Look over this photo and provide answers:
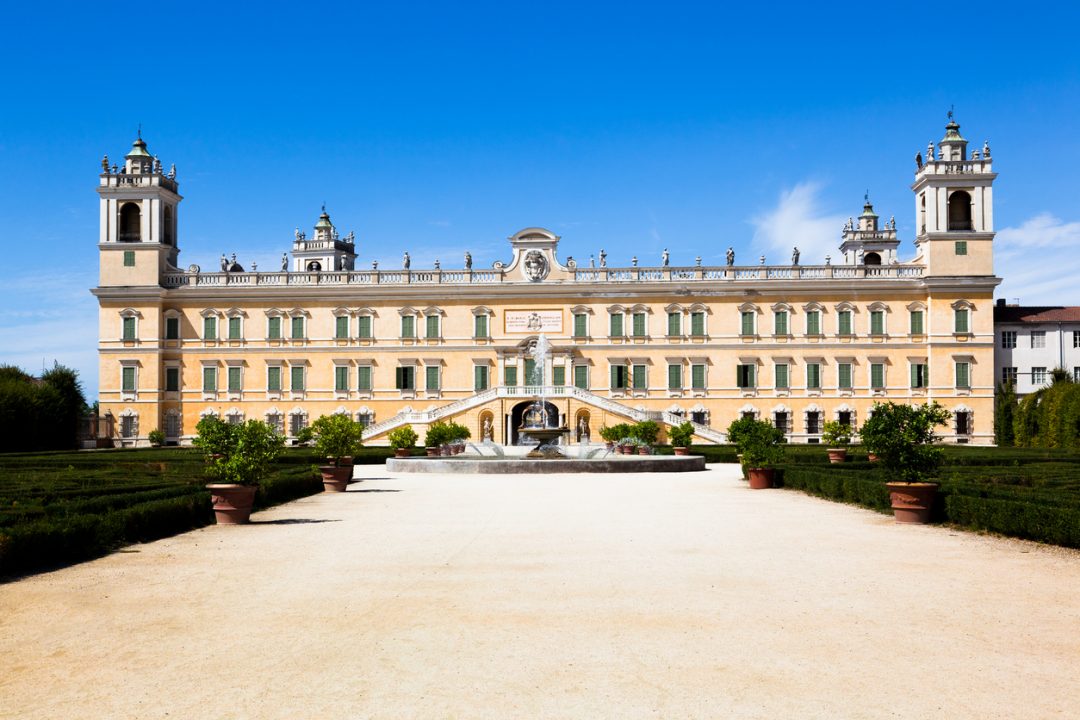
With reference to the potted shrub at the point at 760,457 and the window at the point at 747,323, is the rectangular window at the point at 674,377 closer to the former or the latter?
the window at the point at 747,323

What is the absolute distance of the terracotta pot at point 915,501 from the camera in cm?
1521

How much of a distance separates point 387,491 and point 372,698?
16.5m

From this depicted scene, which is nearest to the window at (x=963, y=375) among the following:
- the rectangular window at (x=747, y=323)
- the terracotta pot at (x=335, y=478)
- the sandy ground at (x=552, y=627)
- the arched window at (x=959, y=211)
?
the arched window at (x=959, y=211)

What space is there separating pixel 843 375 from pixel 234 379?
101 feet

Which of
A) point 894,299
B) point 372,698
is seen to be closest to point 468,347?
point 894,299

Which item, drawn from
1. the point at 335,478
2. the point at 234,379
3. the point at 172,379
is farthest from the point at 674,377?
the point at 335,478

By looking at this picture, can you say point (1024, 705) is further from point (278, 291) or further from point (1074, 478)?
point (278, 291)

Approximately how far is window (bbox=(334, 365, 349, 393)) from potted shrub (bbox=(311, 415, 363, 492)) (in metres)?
26.5

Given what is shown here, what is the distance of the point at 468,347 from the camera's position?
5184cm

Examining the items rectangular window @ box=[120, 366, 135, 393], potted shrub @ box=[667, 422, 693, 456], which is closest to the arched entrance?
potted shrub @ box=[667, 422, 693, 456]

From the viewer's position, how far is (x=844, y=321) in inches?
2014

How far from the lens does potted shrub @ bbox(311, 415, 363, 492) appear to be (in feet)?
76.5

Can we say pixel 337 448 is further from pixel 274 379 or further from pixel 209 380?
pixel 209 380

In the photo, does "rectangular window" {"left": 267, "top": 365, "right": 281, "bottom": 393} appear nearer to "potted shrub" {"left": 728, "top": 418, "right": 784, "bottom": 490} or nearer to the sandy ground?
"potted shrub" {"left": 728, "top": 418, "right": 784, "bottom": 490}
